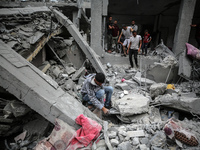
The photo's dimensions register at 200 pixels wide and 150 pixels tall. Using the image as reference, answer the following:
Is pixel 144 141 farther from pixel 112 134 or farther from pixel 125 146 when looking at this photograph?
pixel 112 134

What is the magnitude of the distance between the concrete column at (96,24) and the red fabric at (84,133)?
5016 mm

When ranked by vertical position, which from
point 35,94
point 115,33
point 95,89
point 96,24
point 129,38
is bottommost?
point 95,89

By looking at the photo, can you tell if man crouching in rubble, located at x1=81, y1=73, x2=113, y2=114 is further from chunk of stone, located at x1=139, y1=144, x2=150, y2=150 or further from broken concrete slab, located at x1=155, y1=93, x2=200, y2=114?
broken concrete slab, located at x1=155, y1=93, x2=200, y2=114

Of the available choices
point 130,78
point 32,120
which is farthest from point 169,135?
point 130,78

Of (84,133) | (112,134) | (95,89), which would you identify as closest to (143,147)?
(112,134)

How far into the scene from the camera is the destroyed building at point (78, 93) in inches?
90.4

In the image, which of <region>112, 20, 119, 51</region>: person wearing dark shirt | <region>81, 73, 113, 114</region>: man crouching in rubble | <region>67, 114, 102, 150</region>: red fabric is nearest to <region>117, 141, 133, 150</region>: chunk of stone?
<region>67, 114, 102, 150</region>: red fabric

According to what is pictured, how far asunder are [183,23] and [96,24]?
175 inches

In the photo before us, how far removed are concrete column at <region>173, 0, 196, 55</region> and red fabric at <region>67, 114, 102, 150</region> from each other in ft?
21.6

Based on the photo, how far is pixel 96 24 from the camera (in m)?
6.57

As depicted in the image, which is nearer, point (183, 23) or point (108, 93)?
point (108, 93)

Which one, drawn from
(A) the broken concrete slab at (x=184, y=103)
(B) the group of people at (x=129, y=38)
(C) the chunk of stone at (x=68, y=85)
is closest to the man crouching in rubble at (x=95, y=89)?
(C) the chunk of stone at (x=68, y=85)

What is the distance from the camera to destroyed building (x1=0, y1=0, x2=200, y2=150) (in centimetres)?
230

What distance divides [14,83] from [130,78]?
14.5 feet
